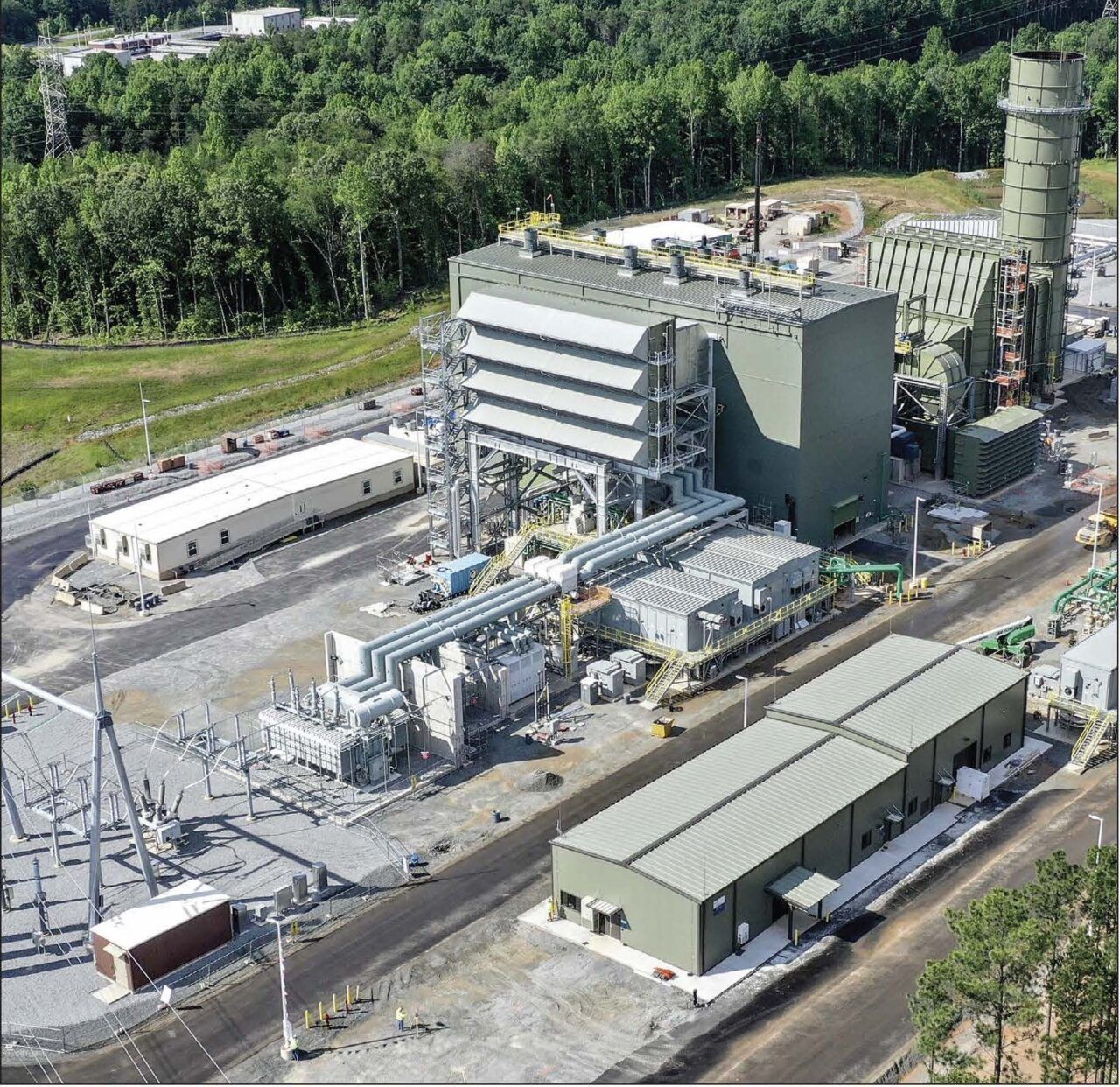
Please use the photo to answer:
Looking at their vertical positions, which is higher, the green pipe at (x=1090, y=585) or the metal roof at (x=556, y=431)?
the metal roof at (x=556, y=431)

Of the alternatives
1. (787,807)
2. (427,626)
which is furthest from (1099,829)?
(427,626)

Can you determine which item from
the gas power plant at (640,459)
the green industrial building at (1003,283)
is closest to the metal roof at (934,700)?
the gas power plant at (640,459)

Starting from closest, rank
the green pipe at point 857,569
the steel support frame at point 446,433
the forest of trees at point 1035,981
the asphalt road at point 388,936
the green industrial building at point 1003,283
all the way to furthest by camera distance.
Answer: the forest of trees at point 1035,981 → the asphalt road at point 388,936 → the green pipe at point 857,569 → the steel support frame at point 446,433 → the green industrial building at point 1003,283

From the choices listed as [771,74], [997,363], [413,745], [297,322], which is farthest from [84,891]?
[771,74]

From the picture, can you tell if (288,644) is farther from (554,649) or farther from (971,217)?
(971,217)

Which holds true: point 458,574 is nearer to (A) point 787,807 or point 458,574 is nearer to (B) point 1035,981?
(A) point 787,807

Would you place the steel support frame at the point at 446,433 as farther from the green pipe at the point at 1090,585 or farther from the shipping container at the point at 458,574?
the green pipe at the point at 1090,585

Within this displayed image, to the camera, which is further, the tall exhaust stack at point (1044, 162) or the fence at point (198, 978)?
the tall exhaust stack at point (1044, 162)
